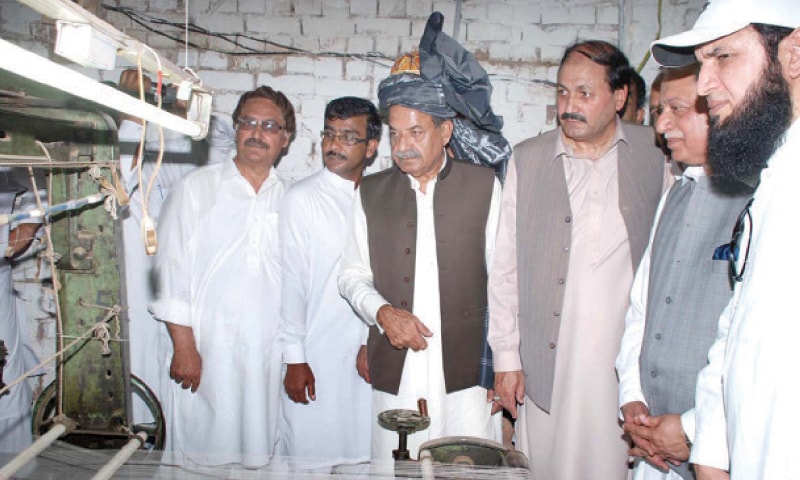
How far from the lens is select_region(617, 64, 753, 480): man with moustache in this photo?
2.08 metres

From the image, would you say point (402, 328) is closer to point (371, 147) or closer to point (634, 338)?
point (634, 338)

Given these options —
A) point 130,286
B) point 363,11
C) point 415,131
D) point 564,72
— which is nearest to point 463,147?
point 415,131

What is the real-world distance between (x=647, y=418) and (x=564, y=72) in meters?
1.45

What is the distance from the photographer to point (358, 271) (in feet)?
9.49

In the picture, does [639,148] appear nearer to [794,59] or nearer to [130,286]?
[794,59]

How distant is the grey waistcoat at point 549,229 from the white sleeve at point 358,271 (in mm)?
627

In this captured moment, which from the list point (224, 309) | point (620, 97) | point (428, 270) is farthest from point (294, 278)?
point (620, 97)

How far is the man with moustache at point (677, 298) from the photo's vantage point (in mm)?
2076

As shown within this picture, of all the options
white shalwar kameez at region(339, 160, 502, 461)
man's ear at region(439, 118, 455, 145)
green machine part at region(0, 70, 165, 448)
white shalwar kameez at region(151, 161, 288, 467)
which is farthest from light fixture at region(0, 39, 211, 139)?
white shalwar kameez at region(151, 161, 288, 467)

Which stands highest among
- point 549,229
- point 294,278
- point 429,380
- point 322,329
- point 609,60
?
point 609,60

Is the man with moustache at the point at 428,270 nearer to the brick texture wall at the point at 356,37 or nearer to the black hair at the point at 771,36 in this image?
the brick texture wall at the point at 356,37

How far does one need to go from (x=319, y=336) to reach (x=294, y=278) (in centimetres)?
34

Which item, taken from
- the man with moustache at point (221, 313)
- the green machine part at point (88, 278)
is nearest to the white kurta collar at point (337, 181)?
the man with moustache at point (221, 313)

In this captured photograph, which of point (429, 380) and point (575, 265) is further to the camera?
point (429, 380)
